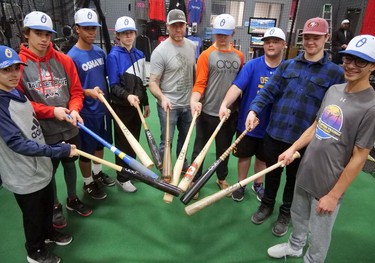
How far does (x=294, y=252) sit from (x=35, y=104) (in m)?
2.24

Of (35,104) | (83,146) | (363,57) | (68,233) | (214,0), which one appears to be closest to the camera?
(363,57)

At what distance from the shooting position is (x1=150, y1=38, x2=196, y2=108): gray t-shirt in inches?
102

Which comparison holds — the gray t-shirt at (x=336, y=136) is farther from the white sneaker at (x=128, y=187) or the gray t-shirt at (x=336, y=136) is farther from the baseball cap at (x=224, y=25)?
the white sneaker at (x=128, y=187)

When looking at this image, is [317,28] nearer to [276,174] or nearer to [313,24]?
[313,24]

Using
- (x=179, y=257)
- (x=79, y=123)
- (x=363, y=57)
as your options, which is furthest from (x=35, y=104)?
(x=363, y=57)

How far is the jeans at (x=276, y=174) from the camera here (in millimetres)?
2176

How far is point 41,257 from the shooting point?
1969mm

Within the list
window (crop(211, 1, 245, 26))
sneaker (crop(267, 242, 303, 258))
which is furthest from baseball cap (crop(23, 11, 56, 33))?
window (crop(211, 1, 245, 26))

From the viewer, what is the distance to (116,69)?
8.09ft

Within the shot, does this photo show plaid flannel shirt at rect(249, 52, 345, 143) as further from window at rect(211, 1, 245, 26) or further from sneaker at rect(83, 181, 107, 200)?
window at rect(211, 1, 245, 26)

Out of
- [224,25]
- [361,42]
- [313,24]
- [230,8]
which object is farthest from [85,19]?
[230,8]

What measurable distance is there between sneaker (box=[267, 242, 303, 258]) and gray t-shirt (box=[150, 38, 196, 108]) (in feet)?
5.11

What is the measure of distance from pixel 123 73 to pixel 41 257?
1637mm

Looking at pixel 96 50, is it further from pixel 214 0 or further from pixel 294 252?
pixel 214 0
